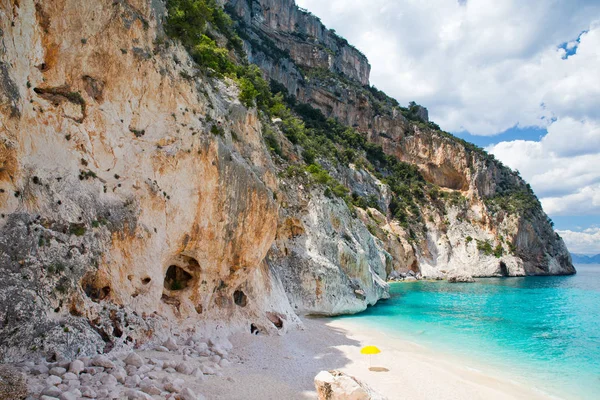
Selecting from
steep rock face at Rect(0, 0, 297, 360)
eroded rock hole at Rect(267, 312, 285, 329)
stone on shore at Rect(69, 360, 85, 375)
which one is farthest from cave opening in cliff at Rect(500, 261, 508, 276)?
stone on shore at Rect(69, 360, 85, 375)

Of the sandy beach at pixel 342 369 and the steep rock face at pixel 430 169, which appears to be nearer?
the sandy beach at pixel 342 369

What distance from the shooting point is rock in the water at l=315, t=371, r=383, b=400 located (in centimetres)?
860

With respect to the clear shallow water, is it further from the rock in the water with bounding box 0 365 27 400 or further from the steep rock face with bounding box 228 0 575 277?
the steep rock face with bounding box 228 0 575 277

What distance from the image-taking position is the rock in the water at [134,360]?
31.0 ft

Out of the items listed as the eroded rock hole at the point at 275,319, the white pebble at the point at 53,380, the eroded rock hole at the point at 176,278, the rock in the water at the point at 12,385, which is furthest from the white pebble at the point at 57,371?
the eroded rock hole at the point at 275,319

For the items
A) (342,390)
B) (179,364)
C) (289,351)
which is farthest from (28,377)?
(289,351)

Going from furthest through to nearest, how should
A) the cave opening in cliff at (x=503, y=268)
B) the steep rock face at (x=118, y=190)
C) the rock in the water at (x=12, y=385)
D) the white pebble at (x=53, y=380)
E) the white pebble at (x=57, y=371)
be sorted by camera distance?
the cave opening in cliff at (x=503, y=268)
the steep rock face at (x=118, y=190)
the white pebble at (x=57, y=371)
the white pebble at (x=53, y=380)
the rock in the water at (x=12, y=385)

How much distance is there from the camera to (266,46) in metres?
74.4

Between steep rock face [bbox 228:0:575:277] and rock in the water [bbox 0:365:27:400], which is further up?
steep rock face [bbox 228:0:575:277]

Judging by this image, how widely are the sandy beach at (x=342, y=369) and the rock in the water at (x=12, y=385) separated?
3.89 m

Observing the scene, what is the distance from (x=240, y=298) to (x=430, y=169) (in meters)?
76.9

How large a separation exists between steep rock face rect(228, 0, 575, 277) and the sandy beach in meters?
44.2

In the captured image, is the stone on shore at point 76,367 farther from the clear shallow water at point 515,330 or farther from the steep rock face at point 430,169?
the steep rock face at point 430,169

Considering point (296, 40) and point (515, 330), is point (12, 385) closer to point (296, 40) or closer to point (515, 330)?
point (515, 330)
